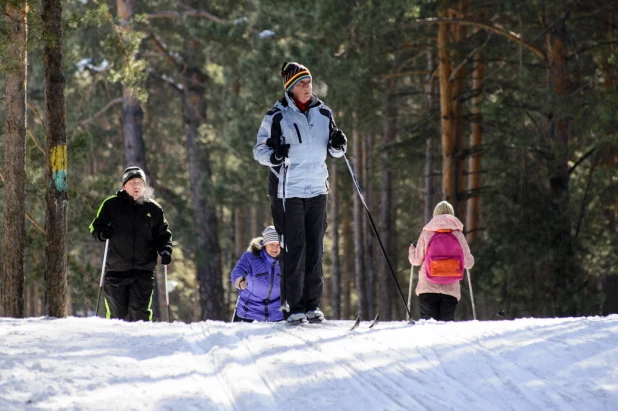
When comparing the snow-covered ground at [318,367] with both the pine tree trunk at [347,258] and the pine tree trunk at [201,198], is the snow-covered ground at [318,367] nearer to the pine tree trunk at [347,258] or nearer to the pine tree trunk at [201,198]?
the pine tree trunk at [201,198]

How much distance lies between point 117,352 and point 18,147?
267 inches

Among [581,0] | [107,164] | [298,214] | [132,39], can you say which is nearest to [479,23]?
[581,0]

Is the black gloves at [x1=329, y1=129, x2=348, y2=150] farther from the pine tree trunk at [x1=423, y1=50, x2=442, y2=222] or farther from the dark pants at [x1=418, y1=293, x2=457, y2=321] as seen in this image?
the pine tree trunk at [x1=423, y1=50, x2=442, y2=222]

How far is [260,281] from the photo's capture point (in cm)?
1038

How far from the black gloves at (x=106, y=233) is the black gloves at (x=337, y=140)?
2.75m

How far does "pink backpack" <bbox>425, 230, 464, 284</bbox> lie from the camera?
9.98 meters

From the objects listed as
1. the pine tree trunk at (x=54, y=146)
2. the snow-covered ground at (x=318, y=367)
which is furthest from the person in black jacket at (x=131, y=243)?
the snow-covered ground at (x=318, y=367)

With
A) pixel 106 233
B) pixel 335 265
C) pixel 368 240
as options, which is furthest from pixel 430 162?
pixel 106 233

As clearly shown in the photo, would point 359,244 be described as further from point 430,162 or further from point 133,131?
point 133,131

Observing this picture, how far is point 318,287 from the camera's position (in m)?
8.15

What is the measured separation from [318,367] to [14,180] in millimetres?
7556

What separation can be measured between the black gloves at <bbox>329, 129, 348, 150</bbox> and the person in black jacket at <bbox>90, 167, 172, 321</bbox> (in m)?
2.50

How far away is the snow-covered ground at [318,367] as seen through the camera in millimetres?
5094

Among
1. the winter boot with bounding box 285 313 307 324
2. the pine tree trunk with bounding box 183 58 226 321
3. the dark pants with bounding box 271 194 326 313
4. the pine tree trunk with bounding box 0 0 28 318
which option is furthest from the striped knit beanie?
the pine tree trunk with bounding box 183 58 226 321
